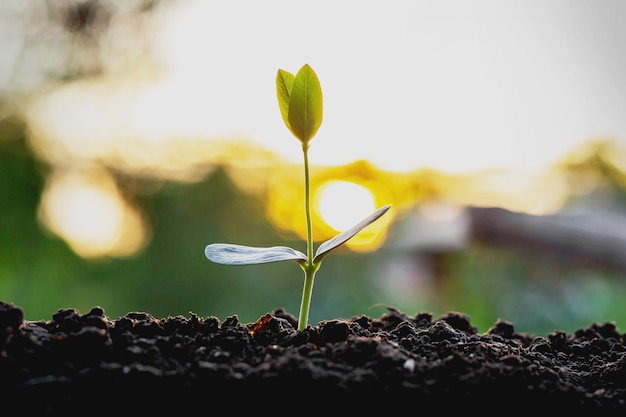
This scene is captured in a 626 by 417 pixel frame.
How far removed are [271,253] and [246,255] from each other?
0.13 feet

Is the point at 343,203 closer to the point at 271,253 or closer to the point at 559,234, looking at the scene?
the point at 559,234

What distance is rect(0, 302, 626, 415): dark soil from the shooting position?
1.93 ft

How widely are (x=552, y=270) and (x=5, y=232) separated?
3.16m

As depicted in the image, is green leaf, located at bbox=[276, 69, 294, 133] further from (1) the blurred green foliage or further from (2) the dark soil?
(1) the blurred green foliage

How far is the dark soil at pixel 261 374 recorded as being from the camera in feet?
1.93

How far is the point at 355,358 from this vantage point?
675 millimetres

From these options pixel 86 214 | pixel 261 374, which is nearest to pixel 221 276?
pixel 86 214

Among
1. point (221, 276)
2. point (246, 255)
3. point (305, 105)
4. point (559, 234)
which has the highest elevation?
point (305, 105)

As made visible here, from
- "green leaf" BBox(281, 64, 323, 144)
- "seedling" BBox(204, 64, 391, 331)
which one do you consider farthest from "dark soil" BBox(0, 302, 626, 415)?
"green leaf" BBox(281, 64, 323, 144)

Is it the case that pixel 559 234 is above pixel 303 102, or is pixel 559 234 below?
below

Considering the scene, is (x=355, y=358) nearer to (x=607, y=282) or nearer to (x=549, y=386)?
(x=549, y=386)

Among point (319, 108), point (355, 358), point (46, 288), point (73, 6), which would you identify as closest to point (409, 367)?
point (355, 358)

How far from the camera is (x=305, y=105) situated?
2.74ft

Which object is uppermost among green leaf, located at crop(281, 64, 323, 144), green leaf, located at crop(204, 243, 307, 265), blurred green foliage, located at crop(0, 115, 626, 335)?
green leaf, located at crop(281, 64, 323, 144)
